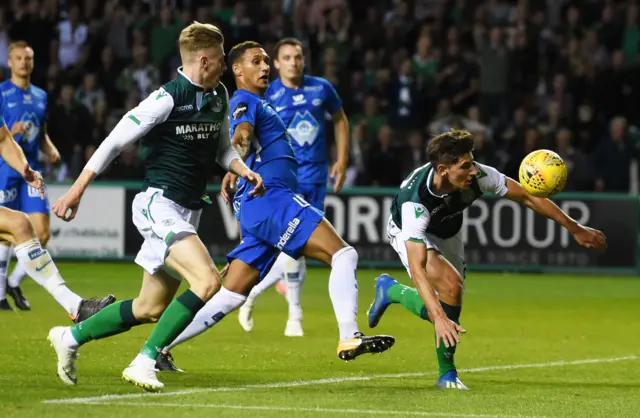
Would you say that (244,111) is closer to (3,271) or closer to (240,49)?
(240,49)

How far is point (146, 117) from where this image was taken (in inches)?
313

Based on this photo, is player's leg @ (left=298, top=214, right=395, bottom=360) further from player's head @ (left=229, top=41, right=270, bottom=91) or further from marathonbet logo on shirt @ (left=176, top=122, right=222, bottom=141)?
player's head @ (left=229, top=41, right=270, bottom=91)

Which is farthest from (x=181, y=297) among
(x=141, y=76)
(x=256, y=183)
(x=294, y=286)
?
(x=141, y=76)

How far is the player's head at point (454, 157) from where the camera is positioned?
8.43 metres

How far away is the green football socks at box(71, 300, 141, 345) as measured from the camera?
8156mm

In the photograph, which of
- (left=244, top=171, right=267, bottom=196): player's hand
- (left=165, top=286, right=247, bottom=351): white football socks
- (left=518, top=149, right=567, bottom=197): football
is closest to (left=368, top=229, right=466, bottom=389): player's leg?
(left=518, top=149, right=567, bottom=197): football

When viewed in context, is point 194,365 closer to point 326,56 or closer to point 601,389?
point 601,389

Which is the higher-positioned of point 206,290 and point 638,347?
point 206,290

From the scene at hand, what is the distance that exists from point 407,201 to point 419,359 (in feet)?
6.71

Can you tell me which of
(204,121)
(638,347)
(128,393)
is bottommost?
(638,347)

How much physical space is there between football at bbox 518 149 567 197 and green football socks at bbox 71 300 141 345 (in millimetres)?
2648

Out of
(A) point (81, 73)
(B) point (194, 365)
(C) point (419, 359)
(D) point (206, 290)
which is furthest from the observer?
(A) point (81, 73)

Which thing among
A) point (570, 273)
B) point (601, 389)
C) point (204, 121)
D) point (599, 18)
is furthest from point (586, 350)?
point (599, 18)

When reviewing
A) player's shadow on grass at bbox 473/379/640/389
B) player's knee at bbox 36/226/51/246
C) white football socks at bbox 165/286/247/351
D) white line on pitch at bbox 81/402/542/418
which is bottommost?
player's knee at bbox 36/226/51/246
